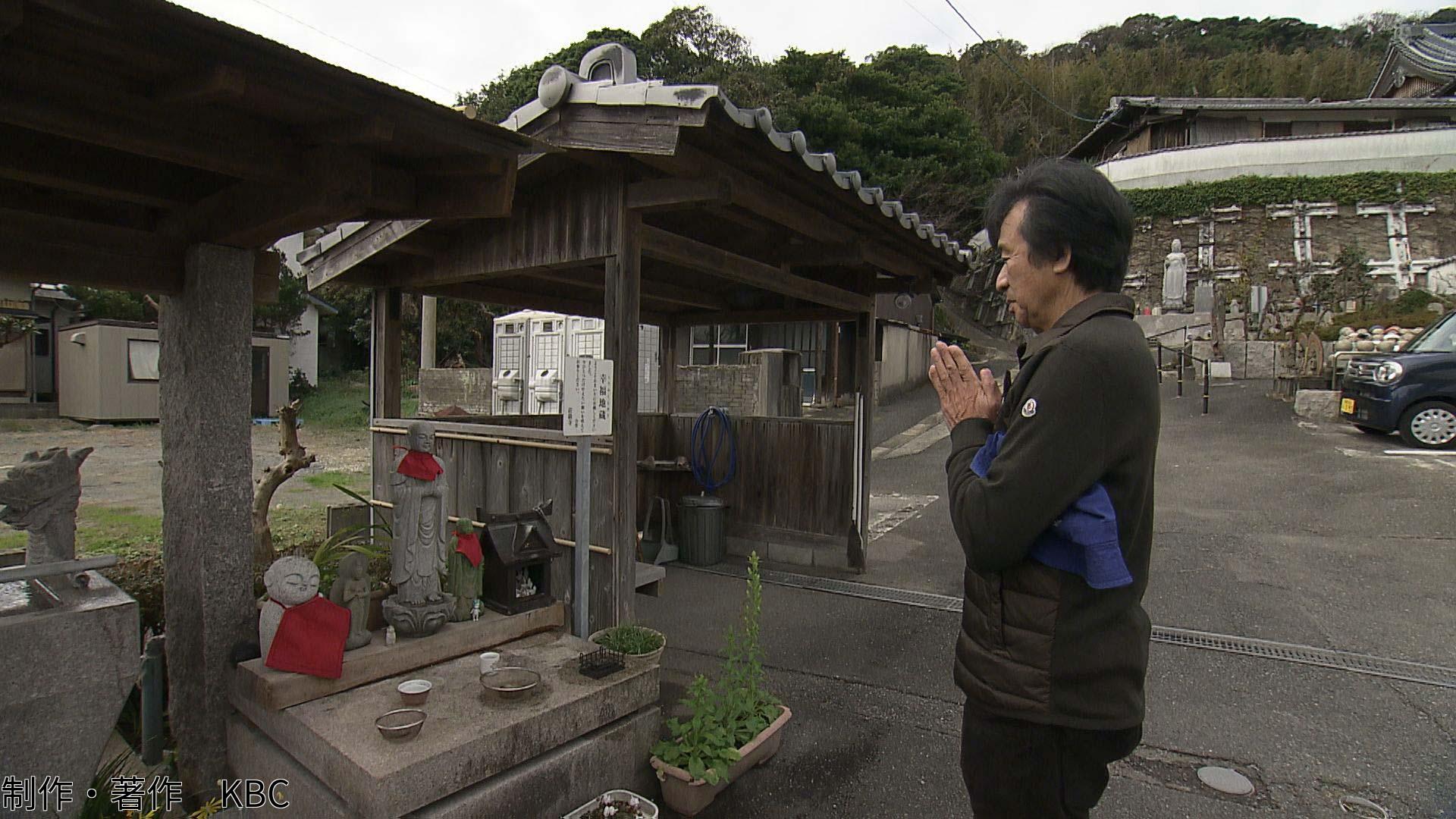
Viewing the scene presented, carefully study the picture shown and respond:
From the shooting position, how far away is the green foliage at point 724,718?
304 cm

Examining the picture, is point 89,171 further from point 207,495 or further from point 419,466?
point 419,466

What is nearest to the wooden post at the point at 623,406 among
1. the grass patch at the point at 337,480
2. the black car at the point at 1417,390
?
the grass patch at the point at 337,480

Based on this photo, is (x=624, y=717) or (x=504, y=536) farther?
(x=504, y=536)

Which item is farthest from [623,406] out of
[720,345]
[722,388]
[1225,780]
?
[720,345]

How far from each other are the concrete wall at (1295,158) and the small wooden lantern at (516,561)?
26.0 m

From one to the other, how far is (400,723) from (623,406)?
211cm

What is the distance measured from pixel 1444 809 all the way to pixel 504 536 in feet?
14.3

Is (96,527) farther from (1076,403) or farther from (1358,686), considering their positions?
(1358,686)

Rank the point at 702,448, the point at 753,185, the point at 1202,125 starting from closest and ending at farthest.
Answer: the point at 753,185 → the point at 702,448 → the point at 1202,125

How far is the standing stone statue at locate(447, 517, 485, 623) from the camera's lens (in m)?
3.38

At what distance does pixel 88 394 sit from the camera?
15.5m

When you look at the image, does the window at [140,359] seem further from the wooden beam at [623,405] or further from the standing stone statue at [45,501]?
the wooden beam at [623,405]

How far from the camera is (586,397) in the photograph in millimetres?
3801

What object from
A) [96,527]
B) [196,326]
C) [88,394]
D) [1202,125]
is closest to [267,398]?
[88,394]
